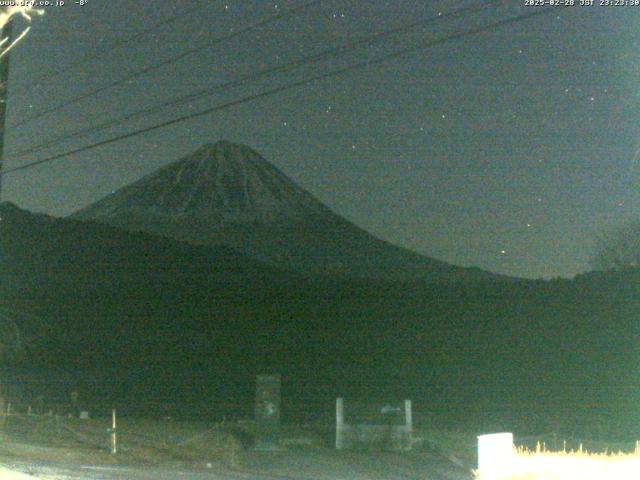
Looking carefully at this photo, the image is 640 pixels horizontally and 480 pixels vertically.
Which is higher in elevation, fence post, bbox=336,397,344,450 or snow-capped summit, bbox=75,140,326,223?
snow-capped summit, bbox=75,140,326,223

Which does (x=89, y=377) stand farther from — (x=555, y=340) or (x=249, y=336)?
(x=555, y=340)

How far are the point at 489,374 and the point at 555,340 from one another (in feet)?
10.9

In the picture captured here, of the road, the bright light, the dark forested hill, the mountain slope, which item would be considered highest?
the mountain slope

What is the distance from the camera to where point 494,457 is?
11.7m

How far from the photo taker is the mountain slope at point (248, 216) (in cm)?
9894

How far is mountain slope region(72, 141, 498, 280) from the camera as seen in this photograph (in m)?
98.9

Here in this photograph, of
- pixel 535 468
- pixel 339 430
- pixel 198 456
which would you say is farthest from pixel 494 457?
pixel 339 430

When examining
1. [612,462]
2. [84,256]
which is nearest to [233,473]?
[612,462]

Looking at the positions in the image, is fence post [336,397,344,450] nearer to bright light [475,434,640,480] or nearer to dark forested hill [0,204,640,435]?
bright light [475,434,640,480]

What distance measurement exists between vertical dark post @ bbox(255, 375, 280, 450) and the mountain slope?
6875 centimetres

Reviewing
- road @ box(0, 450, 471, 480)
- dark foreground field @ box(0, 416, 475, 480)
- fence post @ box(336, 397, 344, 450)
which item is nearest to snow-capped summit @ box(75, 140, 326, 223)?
dark foreground field @ box(0, 416, 475, 480)

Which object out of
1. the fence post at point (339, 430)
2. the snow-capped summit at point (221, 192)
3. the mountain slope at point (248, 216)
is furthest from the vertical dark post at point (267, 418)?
the snow-capped summit at point (221, 192)

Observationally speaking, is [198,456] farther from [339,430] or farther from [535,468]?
[535,468]

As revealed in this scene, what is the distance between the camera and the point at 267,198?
12644 cm
